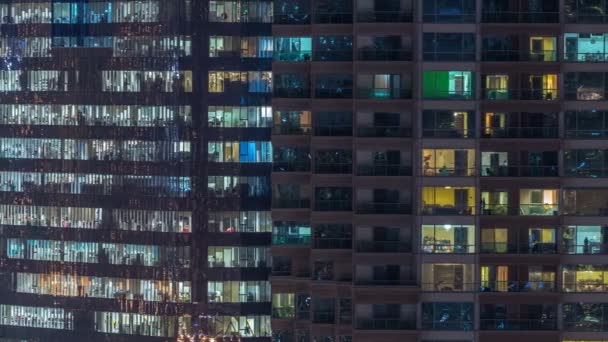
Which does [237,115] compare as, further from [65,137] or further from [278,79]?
[278,79]

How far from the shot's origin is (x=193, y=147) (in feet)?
592

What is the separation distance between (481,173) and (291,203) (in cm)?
1410

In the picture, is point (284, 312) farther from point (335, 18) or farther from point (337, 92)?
point (335, 18)

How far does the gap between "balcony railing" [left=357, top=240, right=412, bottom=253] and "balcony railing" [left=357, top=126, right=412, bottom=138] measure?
582 cm

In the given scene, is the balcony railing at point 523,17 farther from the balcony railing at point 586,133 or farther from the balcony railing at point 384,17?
the balcony railing at point 586,133

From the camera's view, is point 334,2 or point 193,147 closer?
point 334,2

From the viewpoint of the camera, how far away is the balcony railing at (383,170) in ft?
359

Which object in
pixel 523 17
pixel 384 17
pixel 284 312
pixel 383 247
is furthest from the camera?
pixel 284 312

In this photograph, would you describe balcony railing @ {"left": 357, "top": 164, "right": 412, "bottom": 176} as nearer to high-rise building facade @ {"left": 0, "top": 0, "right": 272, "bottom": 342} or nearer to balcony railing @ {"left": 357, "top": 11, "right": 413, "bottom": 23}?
balcony railing @ {"left": 357, "top": 11, "right": 413, "bottom": 23}

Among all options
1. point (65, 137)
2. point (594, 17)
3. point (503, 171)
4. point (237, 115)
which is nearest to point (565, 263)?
point (503, 171)

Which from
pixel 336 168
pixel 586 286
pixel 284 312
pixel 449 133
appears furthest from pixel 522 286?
pixel 284 312

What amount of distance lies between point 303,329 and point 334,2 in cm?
1900

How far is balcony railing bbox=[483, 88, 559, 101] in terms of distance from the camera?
108 m

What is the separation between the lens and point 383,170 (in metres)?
110
